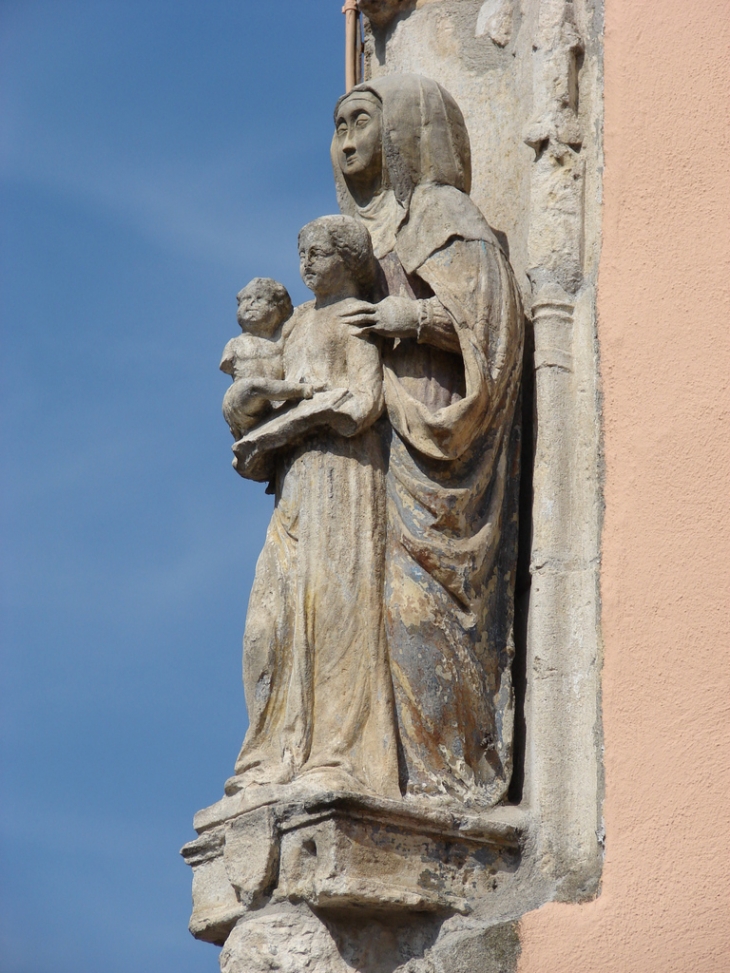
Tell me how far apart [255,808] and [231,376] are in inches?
55.3

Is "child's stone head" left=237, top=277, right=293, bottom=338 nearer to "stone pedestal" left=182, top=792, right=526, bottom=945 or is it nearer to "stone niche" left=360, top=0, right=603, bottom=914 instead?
"stone niche" left=360, top=0, right=603, bottom=914

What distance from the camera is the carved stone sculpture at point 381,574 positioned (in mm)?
5613

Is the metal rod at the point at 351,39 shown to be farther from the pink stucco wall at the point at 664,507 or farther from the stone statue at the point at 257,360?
the stone statue at the point at 257,360

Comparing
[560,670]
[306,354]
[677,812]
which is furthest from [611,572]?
[306,354]

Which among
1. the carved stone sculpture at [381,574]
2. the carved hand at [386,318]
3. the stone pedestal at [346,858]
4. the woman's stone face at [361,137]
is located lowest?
the stone pedestal at [346,858]

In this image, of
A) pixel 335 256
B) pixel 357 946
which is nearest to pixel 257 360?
pixel 335 256

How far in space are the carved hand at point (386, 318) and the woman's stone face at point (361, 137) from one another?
57 centimetres

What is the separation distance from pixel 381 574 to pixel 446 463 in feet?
1.24

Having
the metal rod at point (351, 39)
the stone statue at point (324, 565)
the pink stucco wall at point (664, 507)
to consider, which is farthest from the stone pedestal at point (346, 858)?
the metal rod at point (351, 39)

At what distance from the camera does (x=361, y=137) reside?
6.48 metres

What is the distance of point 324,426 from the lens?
19.9 ft

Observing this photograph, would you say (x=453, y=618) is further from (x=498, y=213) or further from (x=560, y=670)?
(x=498, y=213)

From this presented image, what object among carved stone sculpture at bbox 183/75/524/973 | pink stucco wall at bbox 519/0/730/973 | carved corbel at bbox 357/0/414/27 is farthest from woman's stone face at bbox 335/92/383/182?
carved corbel at bbox 357/0/414/27

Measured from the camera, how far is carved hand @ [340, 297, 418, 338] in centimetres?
607
